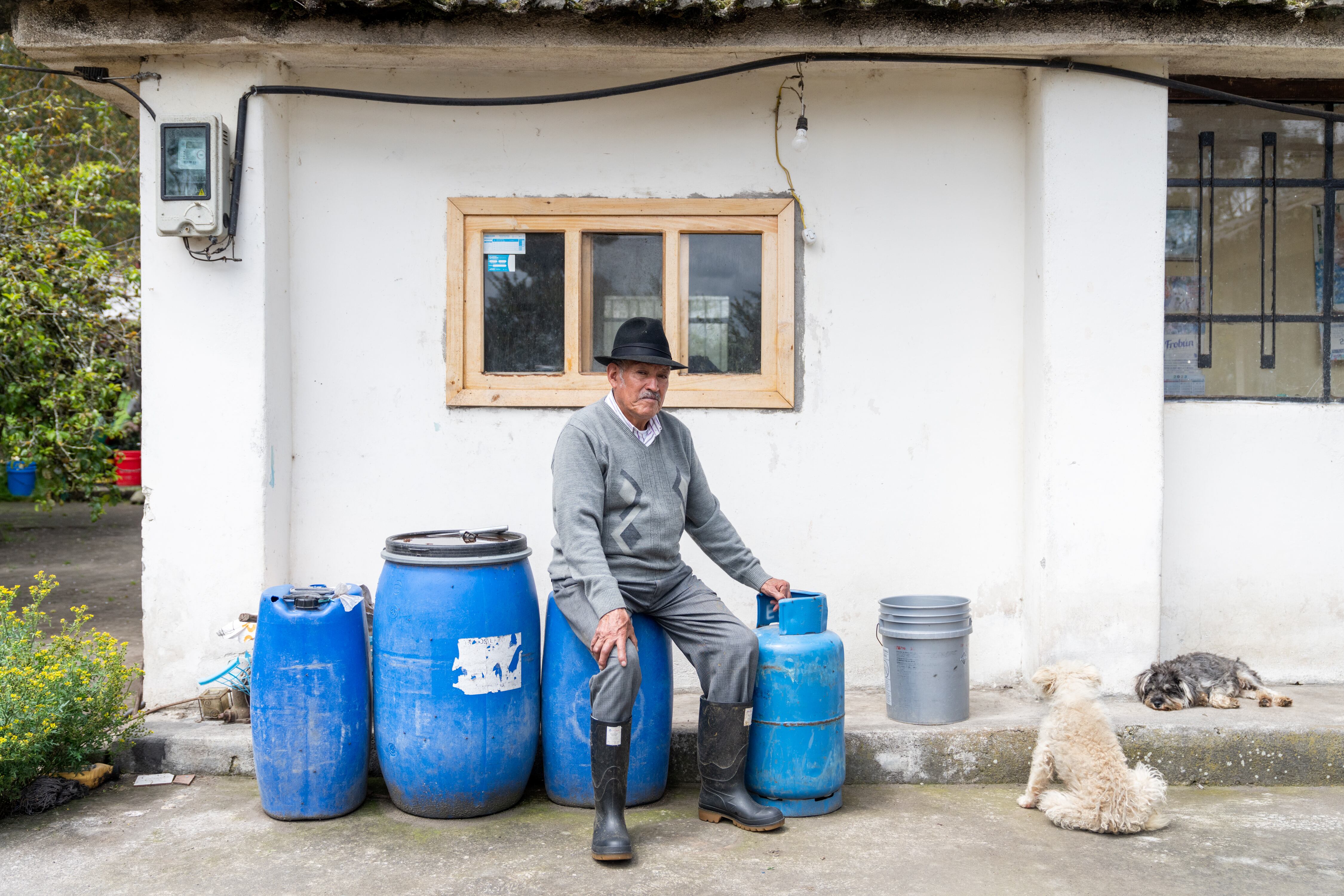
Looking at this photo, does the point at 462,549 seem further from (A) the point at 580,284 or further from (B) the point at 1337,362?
(B) the point at 1337,362

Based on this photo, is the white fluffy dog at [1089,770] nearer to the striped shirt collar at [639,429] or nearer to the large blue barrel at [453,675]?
the striped shirt collar at [639,429]

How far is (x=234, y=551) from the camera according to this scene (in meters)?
4.85

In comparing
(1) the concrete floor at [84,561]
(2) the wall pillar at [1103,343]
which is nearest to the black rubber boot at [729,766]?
(2) the wall pillar at [1103,343]

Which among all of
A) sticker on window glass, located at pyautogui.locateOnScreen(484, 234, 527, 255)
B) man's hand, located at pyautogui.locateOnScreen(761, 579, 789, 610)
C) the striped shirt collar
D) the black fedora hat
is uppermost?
sticker on window glass, located at pyautogui.locateOnScreen(484, 234, 527, 255)

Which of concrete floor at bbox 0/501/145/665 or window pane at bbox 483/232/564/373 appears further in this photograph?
concrete floor at bbox 0/501/145/665

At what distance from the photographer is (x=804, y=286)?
5.12 m

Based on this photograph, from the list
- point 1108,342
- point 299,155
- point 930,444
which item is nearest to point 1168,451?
point 1108,342

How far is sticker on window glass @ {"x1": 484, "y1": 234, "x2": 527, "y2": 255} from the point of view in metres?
5.14

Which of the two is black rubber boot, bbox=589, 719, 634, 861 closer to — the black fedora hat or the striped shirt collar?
the striped shirt collar

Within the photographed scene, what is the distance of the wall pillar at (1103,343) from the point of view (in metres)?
4.83

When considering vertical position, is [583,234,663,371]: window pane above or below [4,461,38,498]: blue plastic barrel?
above

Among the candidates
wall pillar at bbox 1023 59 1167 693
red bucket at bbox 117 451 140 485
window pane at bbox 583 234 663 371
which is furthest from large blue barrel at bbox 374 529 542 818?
red bucket at bbox 117 451 140 485

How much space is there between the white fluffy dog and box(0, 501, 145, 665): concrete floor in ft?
13.5

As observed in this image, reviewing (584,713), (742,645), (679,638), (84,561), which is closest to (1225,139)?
(742,645)
